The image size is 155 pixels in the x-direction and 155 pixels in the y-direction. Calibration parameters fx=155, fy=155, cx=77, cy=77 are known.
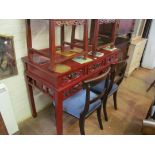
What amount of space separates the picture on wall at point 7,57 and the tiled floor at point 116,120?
683 millimetres

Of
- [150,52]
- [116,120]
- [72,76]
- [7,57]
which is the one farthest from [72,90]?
[150,52]

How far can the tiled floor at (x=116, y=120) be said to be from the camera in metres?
1.76

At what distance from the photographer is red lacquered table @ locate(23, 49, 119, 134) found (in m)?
1.28

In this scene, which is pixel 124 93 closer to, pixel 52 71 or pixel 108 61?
pixel 108 61

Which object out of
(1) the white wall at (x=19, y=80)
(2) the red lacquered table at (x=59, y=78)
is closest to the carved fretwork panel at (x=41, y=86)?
(2) the red lacquered table at (x=59, y=78)

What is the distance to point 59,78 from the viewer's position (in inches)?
48.8

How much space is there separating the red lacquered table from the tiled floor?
0.32 m

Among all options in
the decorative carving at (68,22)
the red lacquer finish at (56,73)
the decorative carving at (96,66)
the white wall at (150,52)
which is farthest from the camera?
the white wall at (150,52)

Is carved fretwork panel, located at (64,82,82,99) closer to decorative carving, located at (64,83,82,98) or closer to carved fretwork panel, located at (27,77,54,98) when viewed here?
decorative carving, located at (64,83,82,98)

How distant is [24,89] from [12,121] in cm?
35

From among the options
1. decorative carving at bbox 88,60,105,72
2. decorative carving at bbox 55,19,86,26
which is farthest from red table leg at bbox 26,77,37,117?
decorative carving at bbox 55,19,86,26

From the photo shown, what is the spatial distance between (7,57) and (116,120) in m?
1.44

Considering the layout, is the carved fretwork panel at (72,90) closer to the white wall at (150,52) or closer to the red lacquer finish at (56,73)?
the red lacquer finish at (56,73)

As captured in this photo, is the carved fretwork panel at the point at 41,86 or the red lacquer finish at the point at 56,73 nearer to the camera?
the red lacquer finish at the point at 56,73
